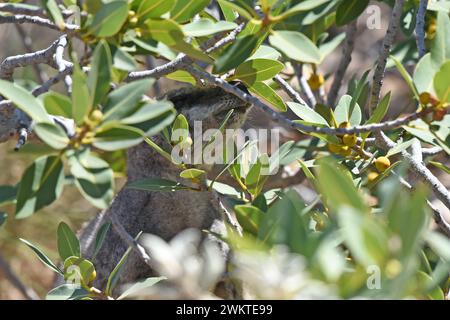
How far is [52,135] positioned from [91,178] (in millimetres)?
127

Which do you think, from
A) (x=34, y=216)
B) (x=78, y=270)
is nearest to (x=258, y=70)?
(x=78, y=270)

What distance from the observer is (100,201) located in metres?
1.53

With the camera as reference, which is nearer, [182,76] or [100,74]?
[100,74]

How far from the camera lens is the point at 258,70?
2076 mm

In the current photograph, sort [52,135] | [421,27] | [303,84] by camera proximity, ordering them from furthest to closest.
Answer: [303,84] < [421,27] < [52,135]

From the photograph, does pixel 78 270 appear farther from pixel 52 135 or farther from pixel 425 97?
pixel 425 97

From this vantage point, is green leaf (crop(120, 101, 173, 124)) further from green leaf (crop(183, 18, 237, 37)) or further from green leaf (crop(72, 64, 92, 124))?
green leaf (crop(183, 18, 237, 37))

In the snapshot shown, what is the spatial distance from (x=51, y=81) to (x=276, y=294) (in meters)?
0.98

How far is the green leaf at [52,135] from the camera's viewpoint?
1497mm

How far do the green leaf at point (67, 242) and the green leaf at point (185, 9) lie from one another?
28.6 inches

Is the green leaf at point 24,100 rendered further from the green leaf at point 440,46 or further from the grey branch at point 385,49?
the grey branch at point 385,49

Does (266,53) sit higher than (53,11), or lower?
lower

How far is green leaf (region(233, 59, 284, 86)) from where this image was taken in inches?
80.6
